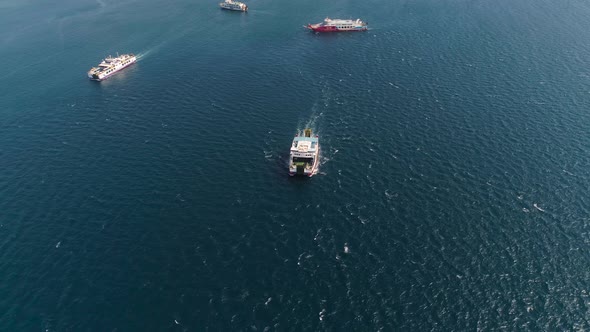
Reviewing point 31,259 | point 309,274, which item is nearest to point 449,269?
point 309,274

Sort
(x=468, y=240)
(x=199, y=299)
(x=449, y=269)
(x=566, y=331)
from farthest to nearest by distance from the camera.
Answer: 1. (x=468, y=240)
2. (x=449, y=269)
3. (x=199, y=299)
4. (x=566, y=331)

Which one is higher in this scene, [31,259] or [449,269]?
[449,269]

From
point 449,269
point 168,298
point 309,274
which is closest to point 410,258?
point 449,269

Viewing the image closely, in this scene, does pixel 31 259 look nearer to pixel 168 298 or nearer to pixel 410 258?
pixel 168 298

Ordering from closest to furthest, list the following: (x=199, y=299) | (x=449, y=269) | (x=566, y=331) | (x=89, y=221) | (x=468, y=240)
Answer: (x=566, y=331), (x=199, y=299), (x=449, y=269), (x=468, y=240), (x=89, y=221)

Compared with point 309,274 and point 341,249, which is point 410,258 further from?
point 309,274

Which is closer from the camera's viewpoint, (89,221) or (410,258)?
(410,258)

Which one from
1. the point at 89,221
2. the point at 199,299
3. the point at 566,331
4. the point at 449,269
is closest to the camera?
the point at 566,331

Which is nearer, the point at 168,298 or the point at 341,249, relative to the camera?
the point at 168,298

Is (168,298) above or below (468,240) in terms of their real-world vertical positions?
below
